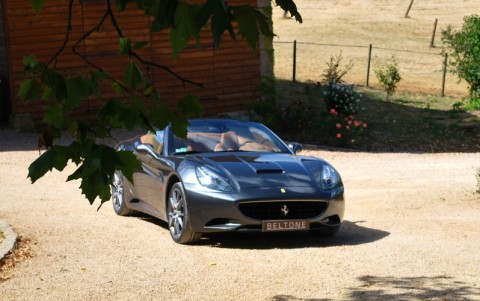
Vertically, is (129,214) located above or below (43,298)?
below

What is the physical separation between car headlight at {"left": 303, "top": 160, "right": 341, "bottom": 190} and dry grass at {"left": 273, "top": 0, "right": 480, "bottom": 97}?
64.5ft

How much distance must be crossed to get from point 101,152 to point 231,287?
3.92 meters

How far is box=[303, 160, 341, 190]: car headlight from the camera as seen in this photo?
11742 mm

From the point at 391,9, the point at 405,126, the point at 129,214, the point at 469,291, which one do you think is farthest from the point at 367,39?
the point at 469,291

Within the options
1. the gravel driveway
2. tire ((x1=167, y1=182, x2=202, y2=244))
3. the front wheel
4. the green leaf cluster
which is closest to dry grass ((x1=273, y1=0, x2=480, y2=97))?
the green leaf cluster

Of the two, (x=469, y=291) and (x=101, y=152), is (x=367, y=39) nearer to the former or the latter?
(x=469, y=291)

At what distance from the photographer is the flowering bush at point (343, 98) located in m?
24.2

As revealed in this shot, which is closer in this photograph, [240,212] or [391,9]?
[240,212]

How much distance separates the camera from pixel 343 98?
79.5ft

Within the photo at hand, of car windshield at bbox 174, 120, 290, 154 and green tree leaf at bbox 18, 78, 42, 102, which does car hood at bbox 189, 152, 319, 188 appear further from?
green tree leaf at bbox 18, 78, 42, 102

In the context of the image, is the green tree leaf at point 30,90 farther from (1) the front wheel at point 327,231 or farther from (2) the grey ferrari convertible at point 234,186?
(1) the front wheel at point 327,231

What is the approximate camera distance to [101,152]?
555 cm

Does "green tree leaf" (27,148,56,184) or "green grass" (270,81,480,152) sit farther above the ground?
"green tree leaf" (27,148,56,184)

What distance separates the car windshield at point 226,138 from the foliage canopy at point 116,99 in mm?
6135
